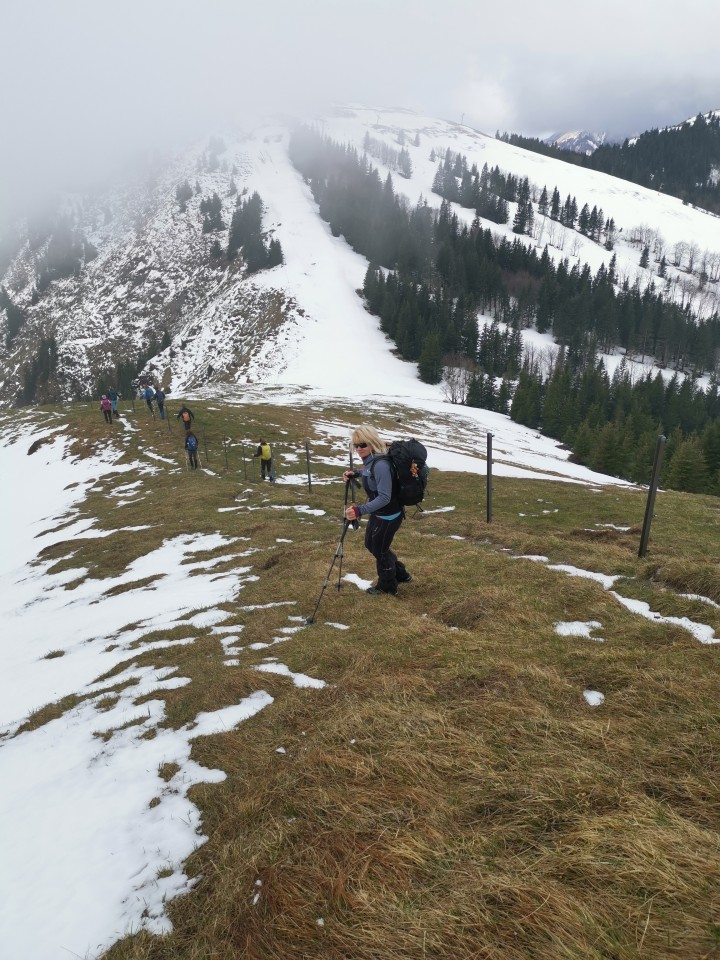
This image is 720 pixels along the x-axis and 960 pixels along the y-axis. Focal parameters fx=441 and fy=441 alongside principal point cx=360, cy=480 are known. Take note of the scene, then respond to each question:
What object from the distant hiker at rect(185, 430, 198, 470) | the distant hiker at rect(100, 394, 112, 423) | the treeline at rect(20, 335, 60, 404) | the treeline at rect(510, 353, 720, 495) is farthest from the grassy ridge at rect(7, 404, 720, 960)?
the treeline at rect(20, 335, 60, 404)

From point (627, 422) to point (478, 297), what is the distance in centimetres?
7575

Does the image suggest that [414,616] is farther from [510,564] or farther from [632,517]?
[632,517]

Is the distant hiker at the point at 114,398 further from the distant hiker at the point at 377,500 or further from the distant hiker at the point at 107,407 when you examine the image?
the distant hiker at the point at 377,500

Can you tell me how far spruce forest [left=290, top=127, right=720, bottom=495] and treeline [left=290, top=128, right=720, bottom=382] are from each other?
398 millimetres

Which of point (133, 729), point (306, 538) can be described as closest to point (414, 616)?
point (133, 729)

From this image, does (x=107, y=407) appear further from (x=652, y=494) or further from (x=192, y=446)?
(x=652, y=494)

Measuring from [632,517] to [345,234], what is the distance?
163 meters

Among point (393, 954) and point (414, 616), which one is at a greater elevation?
point (393, 954)

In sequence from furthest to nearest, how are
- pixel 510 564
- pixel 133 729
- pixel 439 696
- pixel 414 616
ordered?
pixel 510 564 → pixel 414 616 → pixel 133 729 → pixel 439 696

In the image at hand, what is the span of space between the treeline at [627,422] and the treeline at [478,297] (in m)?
20.0

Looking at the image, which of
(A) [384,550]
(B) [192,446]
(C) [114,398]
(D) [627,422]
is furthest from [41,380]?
(A) [384,550]

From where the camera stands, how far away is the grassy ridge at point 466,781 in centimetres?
236

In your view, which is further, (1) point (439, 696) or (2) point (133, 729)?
(2) point (133, 729)

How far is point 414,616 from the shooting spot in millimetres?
7074
